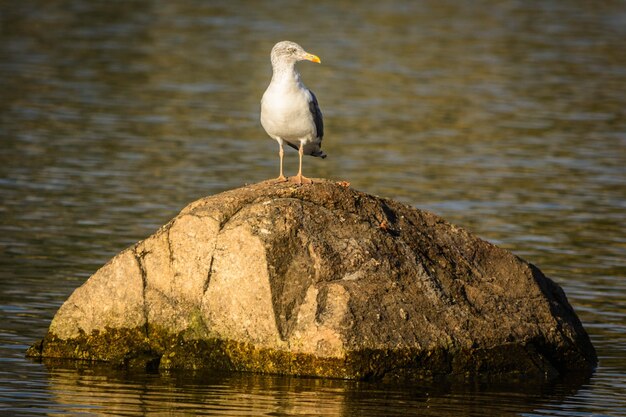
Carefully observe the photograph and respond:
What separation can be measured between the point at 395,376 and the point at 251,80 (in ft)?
92.4

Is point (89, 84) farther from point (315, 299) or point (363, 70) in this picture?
point (315, 299)

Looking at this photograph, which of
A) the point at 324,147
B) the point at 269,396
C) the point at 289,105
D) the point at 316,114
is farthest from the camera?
the point at 324,147

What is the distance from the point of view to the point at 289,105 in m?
15.4

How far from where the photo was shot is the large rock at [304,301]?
1444cm

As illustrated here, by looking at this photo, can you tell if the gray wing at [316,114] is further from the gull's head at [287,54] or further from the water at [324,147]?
the water at [324,147]

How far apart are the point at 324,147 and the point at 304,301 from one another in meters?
17.6

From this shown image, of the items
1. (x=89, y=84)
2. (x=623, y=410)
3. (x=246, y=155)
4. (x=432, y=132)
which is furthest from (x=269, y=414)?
(x=89, y=84)

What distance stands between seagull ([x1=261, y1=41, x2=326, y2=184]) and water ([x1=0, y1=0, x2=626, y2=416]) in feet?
9.80

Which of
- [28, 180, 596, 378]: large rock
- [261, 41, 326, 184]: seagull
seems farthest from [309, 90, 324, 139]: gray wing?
[28, 180, 596, 378]: large rock

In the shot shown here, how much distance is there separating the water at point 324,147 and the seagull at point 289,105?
118 inches

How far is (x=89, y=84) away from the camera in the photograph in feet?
131

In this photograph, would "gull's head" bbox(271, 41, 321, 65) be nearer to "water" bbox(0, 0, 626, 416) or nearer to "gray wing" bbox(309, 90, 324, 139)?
"gray wing" bbox(309, 90, 324, 139)

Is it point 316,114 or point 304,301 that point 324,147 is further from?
point 304,301

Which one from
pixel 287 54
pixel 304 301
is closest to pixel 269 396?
pixel 304 301
